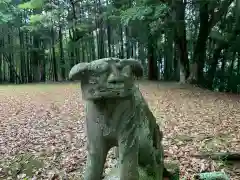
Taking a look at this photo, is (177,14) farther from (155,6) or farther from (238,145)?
(238,145)

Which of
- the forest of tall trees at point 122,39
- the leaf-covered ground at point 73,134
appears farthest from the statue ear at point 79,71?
the forest of tall trees at point 122,39

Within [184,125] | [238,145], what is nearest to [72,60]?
[184,125]

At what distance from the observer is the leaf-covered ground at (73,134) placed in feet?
16.8

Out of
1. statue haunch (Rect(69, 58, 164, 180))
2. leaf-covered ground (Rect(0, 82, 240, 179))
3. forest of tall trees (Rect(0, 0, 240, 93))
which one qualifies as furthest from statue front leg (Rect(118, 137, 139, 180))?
forest of tall trees (Rect(0, 0, 240, 93))

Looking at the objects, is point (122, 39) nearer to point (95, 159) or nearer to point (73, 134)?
point (73, 134)

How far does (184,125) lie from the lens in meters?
7.83

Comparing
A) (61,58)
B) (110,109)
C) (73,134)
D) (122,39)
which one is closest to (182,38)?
(122,39)

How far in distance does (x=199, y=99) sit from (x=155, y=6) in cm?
364

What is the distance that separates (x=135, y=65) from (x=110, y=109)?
332 millimetres

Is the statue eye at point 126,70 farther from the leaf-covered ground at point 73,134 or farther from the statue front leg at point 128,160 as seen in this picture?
the leaf-covered ground at point 73,134

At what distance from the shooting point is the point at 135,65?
238 centimetres

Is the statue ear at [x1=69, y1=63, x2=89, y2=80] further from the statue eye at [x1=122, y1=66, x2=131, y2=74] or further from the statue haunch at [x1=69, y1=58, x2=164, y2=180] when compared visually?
the statue eye at [x1=122, y1=66, x2=131, y2=74]

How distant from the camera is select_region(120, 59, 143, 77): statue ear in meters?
2.33

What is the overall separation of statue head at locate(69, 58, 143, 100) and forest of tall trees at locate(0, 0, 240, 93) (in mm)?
10998
